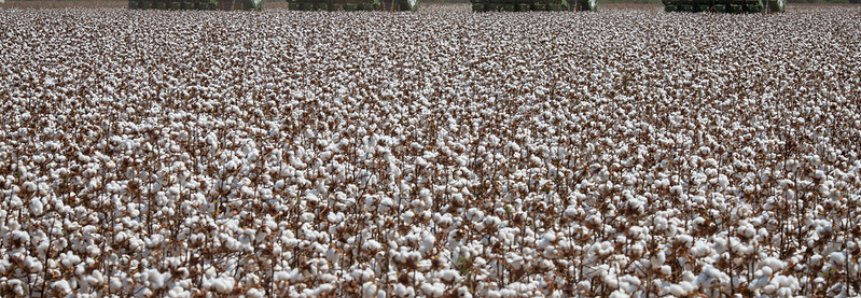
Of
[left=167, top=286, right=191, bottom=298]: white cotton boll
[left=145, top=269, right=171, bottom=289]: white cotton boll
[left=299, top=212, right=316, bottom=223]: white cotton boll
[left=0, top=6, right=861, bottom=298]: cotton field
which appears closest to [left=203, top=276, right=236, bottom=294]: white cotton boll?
[left=0, top=6, right=861, bottom=298]: cotton field

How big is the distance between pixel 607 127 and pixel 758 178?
246 cm

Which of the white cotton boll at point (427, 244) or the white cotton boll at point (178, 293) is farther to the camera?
the white cotton boll at point (427, 244)

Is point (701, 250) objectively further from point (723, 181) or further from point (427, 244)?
point (723, 181)

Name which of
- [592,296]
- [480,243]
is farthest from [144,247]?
[592,296]

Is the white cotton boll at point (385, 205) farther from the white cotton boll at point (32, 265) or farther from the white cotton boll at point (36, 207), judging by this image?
the white cotton boll at point (36, 207)

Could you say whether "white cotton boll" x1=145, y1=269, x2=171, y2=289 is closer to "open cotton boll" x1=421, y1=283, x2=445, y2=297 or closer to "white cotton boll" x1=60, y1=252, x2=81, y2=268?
"white cotton boll" x1=60, y1=252, x2=81, y2=268

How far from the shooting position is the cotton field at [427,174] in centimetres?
461

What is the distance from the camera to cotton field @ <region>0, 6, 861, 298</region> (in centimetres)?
461

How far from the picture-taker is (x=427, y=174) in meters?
6.85

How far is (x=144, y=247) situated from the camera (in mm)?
5125

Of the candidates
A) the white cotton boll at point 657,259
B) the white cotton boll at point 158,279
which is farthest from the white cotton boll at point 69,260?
the white cotton boll at point 657,259

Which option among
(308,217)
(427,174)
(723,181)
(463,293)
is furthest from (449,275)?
(723,181)

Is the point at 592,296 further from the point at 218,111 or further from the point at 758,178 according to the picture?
the point at 218,111

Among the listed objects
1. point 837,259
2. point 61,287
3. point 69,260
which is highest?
point 837,259
